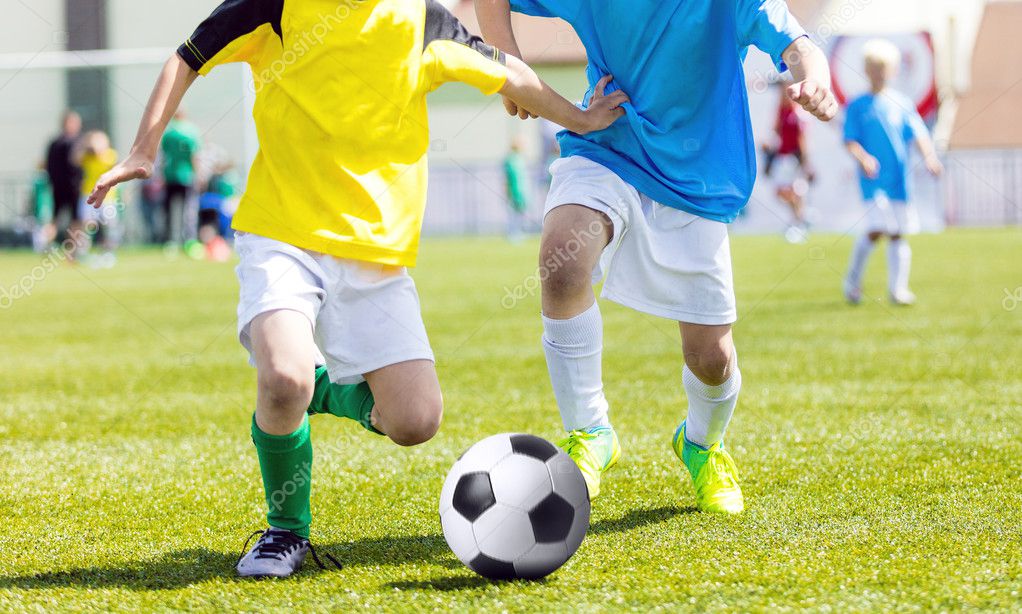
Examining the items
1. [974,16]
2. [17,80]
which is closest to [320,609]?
[17,80]

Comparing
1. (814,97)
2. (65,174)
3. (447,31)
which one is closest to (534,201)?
(65,174)

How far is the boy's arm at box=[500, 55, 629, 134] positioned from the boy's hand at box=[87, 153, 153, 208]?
0.91m

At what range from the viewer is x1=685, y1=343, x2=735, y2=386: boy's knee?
11.0ft

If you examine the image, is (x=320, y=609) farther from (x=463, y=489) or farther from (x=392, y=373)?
(x=392, y=373)

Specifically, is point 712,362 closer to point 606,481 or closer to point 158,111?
point 606,481

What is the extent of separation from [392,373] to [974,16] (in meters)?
25.8

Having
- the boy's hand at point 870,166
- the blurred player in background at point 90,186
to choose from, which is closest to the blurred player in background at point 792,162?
the boy's hand at point 870,166

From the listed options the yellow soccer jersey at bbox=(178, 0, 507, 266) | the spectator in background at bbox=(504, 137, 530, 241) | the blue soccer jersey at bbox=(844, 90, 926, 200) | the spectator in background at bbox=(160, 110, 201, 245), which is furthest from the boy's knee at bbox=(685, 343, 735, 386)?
the spectator in background at bbox=(504, 137, 530, 241)

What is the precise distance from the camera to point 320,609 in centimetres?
246

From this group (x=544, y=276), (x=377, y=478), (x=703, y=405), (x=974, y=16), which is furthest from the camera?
(x=974, y=16)

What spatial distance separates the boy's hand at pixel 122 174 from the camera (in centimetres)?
267

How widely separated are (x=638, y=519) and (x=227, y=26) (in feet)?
5.46

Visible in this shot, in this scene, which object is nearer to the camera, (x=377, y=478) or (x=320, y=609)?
(x=320, y=609)

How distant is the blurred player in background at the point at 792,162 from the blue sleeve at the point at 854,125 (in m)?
8.43
